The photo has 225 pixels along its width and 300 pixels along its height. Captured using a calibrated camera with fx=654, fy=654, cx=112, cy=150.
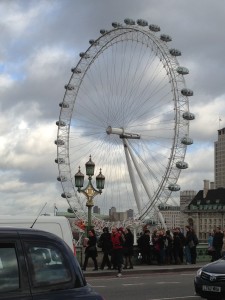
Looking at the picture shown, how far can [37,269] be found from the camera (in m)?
5.93

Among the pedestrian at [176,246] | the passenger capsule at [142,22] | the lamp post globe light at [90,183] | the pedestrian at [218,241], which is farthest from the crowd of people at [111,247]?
the passenger capsule at [142,22]

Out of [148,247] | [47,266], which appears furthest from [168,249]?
[47,266]

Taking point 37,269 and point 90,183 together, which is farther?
point 90,183

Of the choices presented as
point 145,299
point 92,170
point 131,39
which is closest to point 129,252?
point 92,170

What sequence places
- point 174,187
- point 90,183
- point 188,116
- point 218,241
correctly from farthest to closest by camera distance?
point 174,187
point 188,116
point 90,183
point 218,241

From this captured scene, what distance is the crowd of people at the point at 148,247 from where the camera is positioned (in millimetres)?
26047

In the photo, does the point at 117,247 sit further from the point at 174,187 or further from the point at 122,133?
the point at 122,133

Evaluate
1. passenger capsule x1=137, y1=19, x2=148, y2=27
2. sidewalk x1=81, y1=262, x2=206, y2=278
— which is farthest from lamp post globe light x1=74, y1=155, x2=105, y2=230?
passenger capsule x1=137, y1=19, x2=148, y2=27

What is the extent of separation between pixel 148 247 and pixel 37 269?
23570 millimetres

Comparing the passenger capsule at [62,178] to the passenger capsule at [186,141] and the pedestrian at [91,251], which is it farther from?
the pedestrian at [91,251]

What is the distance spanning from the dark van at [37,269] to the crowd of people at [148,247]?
19.6 meters

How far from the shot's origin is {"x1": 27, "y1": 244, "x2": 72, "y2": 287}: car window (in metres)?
5.90

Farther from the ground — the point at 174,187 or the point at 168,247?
the point at 174,187

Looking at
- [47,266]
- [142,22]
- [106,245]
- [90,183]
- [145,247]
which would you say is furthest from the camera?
[142,22]
